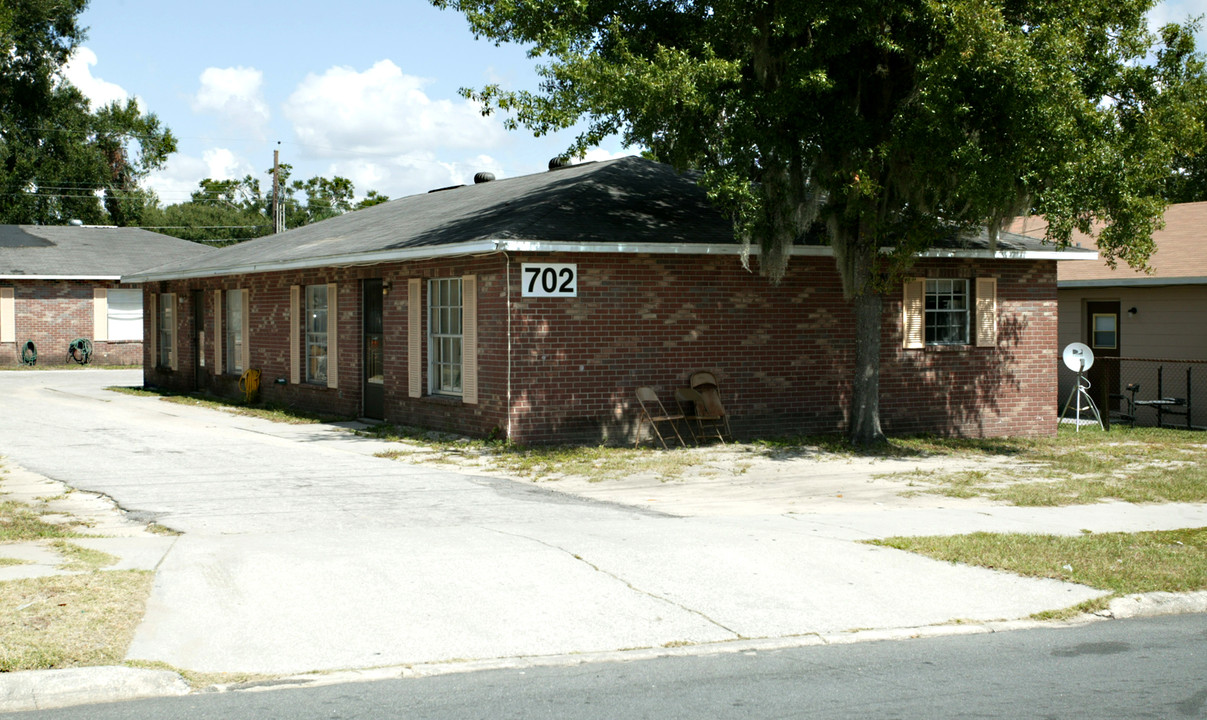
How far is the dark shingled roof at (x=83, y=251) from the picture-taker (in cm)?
3638

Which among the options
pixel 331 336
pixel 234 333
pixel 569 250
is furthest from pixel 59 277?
pixel 569 250

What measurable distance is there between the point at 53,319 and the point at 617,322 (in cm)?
2803

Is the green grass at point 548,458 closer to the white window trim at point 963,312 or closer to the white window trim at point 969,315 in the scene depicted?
the white window trim at point 969,315

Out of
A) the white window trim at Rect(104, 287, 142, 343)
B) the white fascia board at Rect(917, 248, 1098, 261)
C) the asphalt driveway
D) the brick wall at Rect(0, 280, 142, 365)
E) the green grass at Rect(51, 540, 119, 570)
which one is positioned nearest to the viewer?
the asphalt driveway

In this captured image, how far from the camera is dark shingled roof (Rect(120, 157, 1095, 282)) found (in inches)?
600

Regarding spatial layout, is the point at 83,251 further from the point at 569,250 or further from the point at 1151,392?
the point at 1151,392

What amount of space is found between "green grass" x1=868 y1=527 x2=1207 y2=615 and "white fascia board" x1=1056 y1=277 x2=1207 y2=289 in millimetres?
13041

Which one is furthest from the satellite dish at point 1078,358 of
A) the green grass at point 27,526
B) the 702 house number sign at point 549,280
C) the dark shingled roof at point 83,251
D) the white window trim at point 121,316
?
the white window trim at point 121,316

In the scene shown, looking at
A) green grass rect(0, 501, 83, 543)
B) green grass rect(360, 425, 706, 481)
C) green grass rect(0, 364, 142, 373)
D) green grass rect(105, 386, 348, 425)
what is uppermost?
green grass rect(0, 364, 142, 373)

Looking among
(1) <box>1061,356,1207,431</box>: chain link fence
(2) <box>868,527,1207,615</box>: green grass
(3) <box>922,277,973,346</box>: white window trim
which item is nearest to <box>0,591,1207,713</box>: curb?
(2) <box>868,527,1207,615</box>: green grass

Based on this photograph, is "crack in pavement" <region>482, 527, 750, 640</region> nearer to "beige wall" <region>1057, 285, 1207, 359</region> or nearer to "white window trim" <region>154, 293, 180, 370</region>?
"beige wall" <region>1057, 285, 1207, 359</region>

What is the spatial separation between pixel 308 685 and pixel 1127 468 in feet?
39.2

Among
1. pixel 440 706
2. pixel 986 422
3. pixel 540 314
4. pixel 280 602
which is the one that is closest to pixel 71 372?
pixel 540 314

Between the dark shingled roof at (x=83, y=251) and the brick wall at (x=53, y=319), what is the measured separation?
0.59 meters
